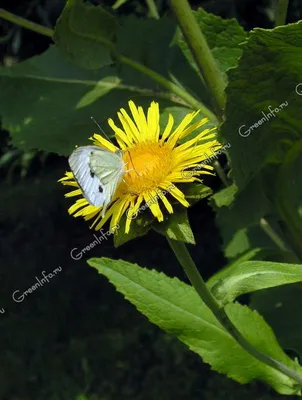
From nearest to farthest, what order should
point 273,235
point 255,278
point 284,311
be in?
point 255,278 → point 273,235 → point 284,311

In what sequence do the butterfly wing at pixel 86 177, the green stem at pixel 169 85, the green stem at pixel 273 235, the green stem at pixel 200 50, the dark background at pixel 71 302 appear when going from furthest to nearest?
the dark background at pixel 71 302, the green stem at pixel 273 235, the green stem at pixel 169 85, the green stem at pixel 200 50, the butterfly wing at pixel 86 177

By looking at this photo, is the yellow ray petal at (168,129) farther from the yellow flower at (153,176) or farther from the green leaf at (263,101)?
the green leaf at (263,101)

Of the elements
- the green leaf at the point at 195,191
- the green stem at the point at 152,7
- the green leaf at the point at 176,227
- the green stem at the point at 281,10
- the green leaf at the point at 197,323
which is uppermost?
the green stem at the point at 152,7

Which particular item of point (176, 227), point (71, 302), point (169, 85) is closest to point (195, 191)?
point (176, 227)

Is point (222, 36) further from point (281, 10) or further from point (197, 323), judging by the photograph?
point (197, 323)

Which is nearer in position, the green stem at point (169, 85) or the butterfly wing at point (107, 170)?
the butterfly wing at point (107, 170)

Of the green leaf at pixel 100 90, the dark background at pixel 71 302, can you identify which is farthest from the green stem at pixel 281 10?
the dark background at pixel 71 302
